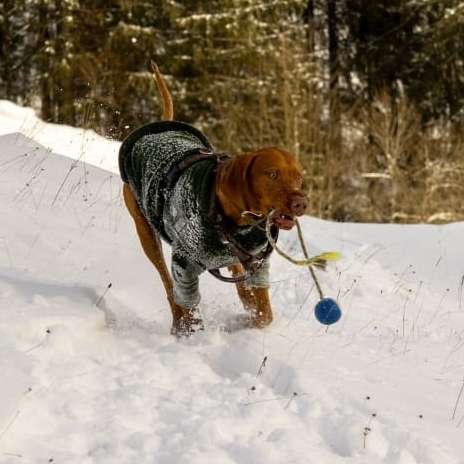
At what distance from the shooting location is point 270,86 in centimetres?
1560

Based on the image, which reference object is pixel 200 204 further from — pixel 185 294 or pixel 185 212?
pixel 185 294

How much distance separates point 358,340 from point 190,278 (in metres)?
0.91

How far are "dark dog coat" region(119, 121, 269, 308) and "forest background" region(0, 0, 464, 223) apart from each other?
10.8 m

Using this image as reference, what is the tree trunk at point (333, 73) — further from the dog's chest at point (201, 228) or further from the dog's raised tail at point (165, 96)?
the dog's chest at point (201, 228)

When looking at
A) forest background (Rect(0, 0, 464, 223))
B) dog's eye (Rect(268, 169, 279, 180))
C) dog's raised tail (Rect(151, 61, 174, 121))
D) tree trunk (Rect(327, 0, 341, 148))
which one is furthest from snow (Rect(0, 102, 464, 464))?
tree trunk (Rect(327, 0, 341, 148))

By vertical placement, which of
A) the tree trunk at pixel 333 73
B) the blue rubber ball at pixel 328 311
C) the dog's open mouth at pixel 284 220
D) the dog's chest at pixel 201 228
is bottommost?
the tree trunk at pixel 333 73

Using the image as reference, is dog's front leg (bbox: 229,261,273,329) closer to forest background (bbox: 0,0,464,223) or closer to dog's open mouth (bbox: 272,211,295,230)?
dog's open mouth (bbox: 272,211,295,230)

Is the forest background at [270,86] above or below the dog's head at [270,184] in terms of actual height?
below

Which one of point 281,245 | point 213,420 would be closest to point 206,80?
point 281,245

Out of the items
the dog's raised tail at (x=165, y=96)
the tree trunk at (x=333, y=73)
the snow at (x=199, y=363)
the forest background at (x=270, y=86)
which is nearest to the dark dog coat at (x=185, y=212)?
the snow at (x=199, y=363)

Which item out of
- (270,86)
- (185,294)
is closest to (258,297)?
(185,294)

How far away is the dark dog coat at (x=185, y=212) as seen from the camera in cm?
282

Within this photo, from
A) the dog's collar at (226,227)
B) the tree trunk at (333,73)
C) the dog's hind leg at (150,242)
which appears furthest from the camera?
the tree trunk at (333,73)

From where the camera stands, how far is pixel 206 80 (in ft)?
53.5
